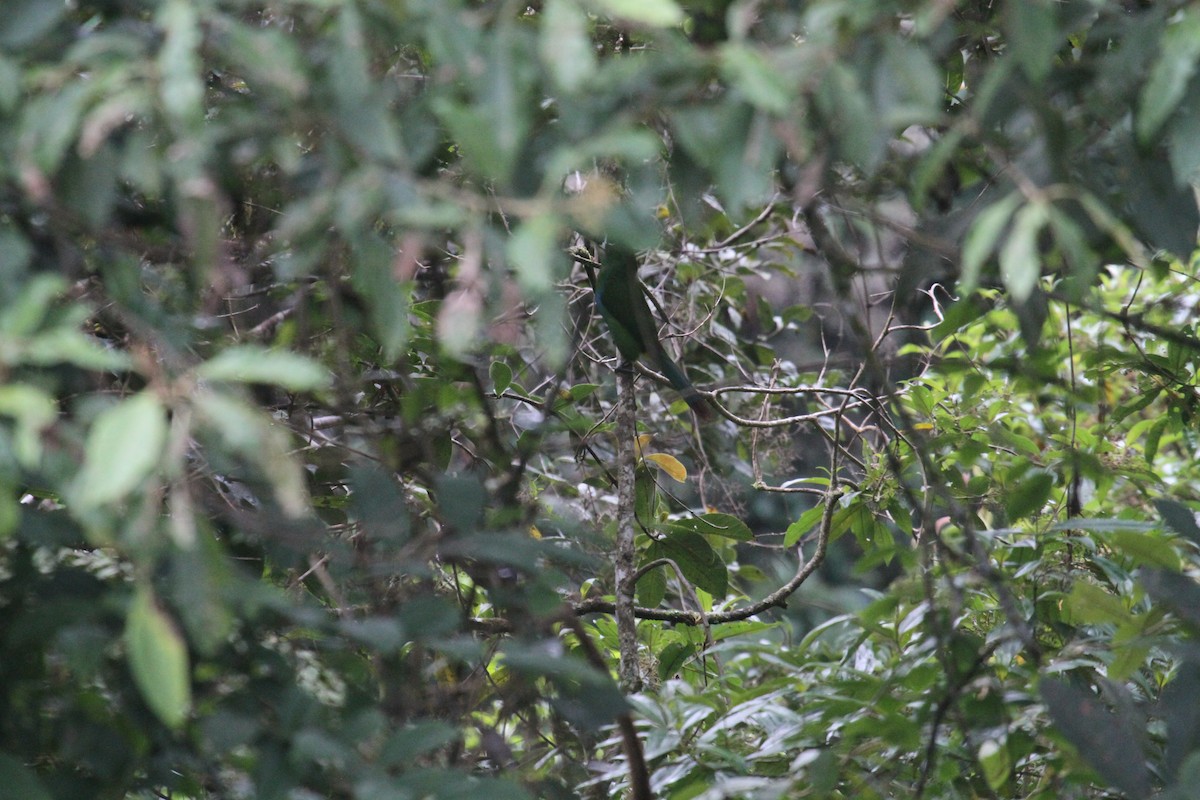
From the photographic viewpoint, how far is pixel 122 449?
622 millimetres

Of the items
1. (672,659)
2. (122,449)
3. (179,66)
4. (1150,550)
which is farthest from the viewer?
(672,659)

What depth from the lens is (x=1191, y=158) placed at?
89 cm

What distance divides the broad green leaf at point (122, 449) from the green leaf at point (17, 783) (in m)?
→ 0.34

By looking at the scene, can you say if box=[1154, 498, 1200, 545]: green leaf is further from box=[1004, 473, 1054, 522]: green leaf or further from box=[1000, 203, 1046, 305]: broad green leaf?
box=[1000, 203, 1046, 305]: broad green leaf

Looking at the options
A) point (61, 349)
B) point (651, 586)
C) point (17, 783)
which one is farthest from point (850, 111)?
point (651, 586)

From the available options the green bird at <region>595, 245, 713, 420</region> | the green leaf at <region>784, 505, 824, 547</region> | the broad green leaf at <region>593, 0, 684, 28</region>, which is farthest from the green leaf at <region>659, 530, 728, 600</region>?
the broad green leaf at <region>593, 0, 684, 28</region>

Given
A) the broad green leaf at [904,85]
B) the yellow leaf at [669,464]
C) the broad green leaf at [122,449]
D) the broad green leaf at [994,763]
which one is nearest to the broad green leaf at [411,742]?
the broad green leaf at [122,449]

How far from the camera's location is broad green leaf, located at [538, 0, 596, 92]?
75cm

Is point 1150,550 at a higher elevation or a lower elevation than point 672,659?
higher

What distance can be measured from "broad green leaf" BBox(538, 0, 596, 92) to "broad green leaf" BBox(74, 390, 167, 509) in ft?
1.16

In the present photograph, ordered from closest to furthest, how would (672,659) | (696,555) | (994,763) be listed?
(994,763) < (672,659) < (696,555)

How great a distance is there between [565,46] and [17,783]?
0.71 metres

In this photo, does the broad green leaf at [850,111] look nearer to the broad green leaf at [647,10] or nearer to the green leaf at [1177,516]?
the broad green leaf at [647,10]

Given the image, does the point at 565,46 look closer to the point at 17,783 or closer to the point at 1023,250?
the point at 1023,250
